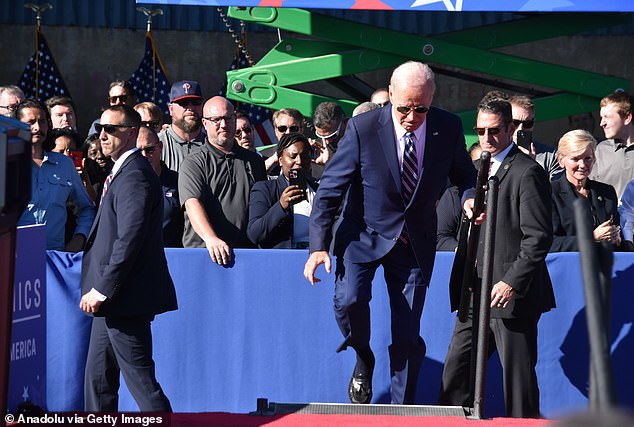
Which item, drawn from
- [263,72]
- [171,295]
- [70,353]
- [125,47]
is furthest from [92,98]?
[171,295]

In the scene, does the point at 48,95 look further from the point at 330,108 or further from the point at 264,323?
the point at 264,323

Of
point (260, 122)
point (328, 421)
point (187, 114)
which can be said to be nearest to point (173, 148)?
point (187, 114)

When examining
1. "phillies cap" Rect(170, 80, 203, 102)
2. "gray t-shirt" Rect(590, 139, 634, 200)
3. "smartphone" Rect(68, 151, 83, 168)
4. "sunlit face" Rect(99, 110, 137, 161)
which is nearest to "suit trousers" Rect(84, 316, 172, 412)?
"sunlit face" Rect(99, 110, 137, 161)

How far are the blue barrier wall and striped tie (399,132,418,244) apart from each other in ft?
3.95

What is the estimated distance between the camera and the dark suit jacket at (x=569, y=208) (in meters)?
6.61

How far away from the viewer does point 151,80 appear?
11.8 m

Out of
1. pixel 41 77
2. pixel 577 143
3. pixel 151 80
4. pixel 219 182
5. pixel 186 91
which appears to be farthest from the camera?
pixel 151 80

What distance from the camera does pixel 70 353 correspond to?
6633 mm

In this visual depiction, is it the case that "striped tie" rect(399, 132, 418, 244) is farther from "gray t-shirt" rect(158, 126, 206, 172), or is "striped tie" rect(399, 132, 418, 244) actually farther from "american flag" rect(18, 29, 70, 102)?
"american flag" rect(18, 29, 70, 102)

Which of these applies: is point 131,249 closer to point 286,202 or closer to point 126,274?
point 126,274

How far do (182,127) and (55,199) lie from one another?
1555 millimetres

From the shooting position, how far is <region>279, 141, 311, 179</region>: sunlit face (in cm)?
713

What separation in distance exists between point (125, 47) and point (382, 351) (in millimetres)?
7237

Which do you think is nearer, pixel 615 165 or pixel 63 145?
pixel 615 165
